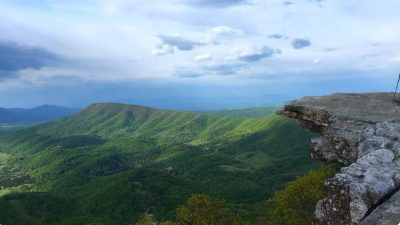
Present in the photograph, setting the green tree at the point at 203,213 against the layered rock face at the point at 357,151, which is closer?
the layered rock face at the point at 357,151

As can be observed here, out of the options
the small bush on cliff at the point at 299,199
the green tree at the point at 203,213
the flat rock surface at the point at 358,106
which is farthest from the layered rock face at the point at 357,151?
the green tree at the point at 203,213

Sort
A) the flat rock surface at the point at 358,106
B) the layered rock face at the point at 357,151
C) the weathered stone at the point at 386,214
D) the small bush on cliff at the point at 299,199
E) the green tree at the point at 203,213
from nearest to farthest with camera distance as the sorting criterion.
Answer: the weathered stone at the point at 386,214, the layered rock face at the point at 357,151, the flat rock surface at the point at 358,106, the small bush on cliff at the point at 299,199, the green tree at the point at 203,213

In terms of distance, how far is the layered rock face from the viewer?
2792 centimetres

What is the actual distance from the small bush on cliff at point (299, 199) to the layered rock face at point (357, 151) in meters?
15.2

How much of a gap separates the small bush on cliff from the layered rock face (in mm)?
15161

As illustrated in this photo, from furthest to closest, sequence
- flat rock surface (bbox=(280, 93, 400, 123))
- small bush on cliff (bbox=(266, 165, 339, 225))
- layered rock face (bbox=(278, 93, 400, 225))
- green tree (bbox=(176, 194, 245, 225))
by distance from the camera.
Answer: green tree (bbox=(176, 194, 245, 225)) < small bush on cliff (bbox=(266, 165, 339, 225)) < flat rock surface (bbox=(280, 93, 400, 123)) < layered rock face (bbox=(278, 93, 400, 225))

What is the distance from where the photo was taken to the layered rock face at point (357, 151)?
27.9 metres

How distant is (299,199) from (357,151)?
27971 millimetres

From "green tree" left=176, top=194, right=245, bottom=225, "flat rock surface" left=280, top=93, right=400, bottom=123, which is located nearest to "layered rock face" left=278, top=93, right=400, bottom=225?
"flat rock surface" left=280, top=93, right=400, bottom=123

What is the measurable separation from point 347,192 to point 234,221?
167ft

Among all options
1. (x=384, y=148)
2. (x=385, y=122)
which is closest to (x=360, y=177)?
(x=384, y=148)

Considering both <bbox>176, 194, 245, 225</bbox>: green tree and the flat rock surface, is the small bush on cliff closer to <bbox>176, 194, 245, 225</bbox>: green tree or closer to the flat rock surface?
<bbox>176, 194, 245, 225</bbox>: green tree

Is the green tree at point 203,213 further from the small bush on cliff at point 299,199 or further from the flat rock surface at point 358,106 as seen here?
the flat rock surface at point 358,106

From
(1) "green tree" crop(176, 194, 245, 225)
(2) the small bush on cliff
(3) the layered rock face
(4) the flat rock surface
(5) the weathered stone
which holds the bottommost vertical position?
(1) "green tree" crop(176, 194, 245, 225)
